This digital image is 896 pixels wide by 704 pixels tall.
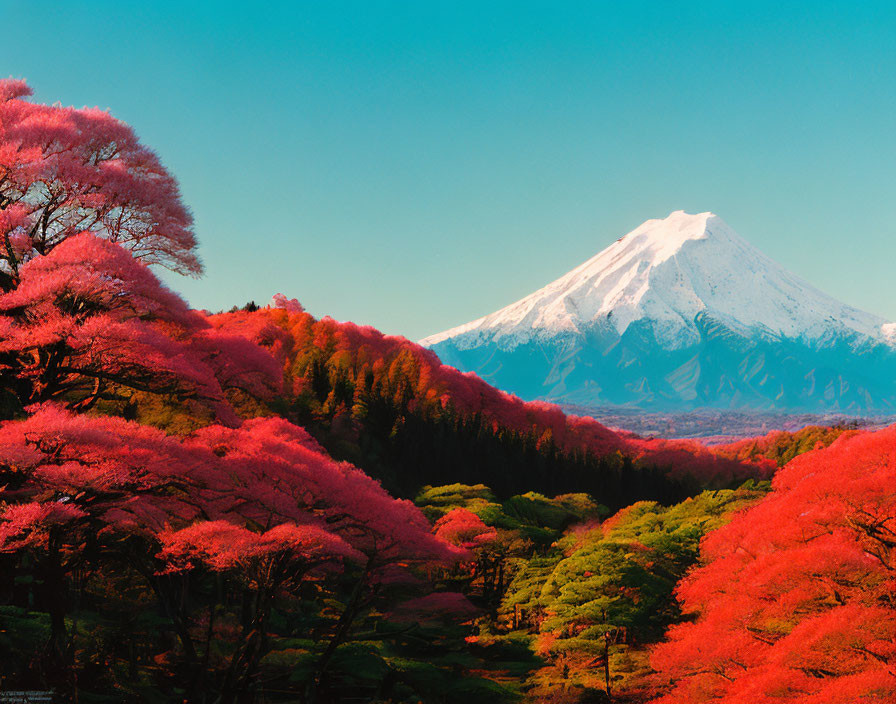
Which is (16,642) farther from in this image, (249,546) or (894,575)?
(894,575)

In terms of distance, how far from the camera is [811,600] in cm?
1744

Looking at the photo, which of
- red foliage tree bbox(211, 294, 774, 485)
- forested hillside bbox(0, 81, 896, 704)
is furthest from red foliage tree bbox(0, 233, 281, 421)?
red foliage tree bbox(211, 294, 774, 485)

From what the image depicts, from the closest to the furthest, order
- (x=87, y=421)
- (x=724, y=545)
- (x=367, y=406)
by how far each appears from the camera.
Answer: (x=87, y=421)
(x=724, y=545)
(x=367, y=406)

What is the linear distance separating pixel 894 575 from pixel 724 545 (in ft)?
25.5

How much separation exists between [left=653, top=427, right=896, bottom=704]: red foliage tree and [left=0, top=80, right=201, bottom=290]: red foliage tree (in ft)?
68.2

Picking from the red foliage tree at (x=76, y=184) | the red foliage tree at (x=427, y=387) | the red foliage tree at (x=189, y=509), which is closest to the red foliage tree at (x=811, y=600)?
the red foliage tree at (x=189, y=509)

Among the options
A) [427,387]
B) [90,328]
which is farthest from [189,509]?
[427,387]

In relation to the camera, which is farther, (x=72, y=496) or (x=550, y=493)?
(x=550, y=493)

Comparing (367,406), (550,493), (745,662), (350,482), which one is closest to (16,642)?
(350,482)

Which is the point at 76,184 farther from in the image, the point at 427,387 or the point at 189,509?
the point at 427,387

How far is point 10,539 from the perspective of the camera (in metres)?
12.2

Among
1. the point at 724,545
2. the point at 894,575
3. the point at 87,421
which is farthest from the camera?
the point at 724,545

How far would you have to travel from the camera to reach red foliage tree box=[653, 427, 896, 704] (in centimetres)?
1527

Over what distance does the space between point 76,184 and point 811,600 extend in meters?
23.6
